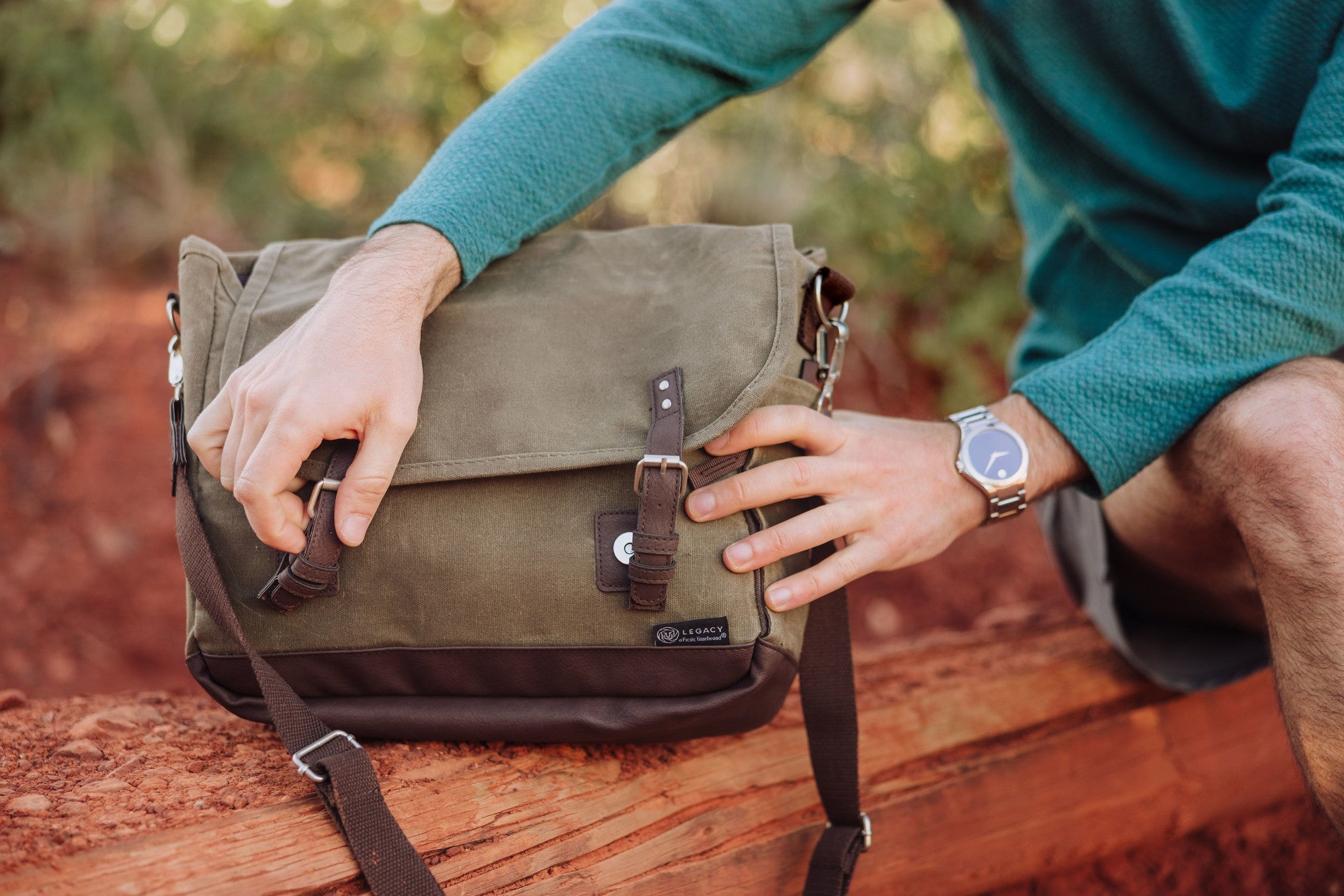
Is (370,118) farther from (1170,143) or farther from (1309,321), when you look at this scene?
(1309,321)

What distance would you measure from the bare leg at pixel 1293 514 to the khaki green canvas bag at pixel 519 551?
64 cm

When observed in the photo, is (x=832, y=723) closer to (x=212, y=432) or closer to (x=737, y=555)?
(x=737, y=555)

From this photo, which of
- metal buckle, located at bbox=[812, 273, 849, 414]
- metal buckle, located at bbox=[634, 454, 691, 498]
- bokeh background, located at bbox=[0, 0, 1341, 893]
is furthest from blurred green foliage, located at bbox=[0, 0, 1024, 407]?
metal buckle, located at bbox=[634, 454, 691, 498]

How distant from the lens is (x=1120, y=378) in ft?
4.84

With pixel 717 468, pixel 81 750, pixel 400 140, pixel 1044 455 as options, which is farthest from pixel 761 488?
pixel 400 140

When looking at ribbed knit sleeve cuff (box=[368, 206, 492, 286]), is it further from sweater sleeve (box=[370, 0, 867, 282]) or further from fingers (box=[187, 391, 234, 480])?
fingers (box=[187, 391, 234, 480])

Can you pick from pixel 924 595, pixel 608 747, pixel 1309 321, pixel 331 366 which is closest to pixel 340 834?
pixel 608 747

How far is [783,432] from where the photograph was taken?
4.48ft

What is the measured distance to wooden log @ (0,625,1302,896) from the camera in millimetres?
1217

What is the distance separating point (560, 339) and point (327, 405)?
1.23ft

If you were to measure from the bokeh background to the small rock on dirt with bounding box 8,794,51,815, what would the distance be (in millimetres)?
1859

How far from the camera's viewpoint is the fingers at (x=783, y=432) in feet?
4.38

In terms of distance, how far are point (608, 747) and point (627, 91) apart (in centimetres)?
117

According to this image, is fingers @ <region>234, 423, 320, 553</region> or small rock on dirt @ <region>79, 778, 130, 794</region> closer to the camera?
fingers @ <region>234, 423, 320, 553</region>
